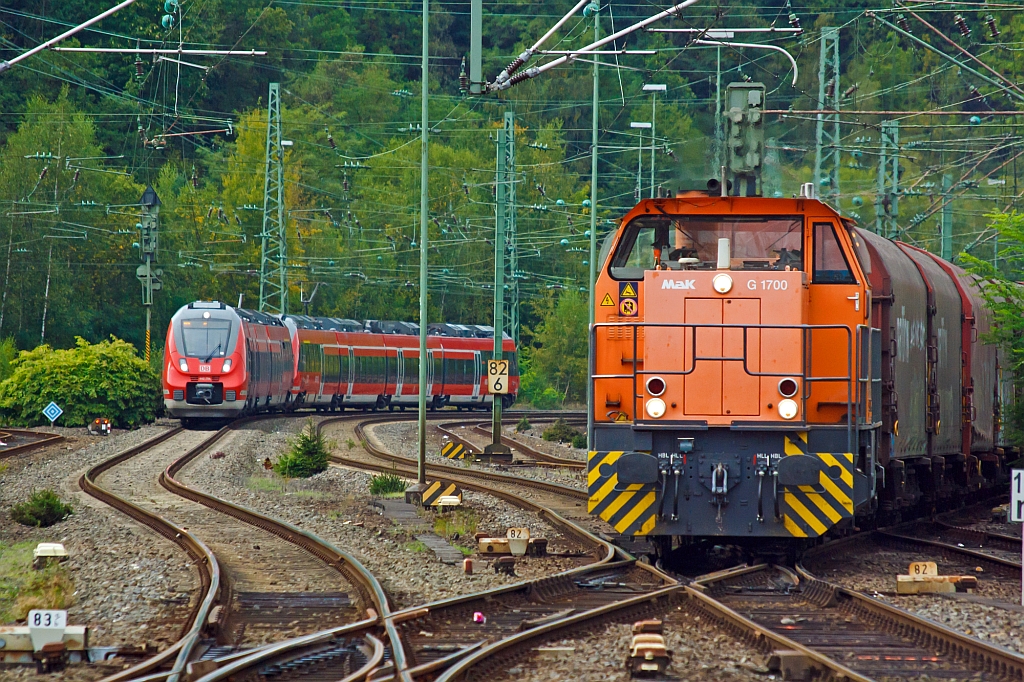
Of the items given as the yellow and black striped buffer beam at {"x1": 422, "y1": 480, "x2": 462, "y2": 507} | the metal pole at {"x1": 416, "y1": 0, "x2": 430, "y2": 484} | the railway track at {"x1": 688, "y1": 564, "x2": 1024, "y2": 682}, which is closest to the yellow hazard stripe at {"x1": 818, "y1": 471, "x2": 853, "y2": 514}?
the railway track at {"x1": 688, "y1": 564, "x2": 1024, "y2": 682}

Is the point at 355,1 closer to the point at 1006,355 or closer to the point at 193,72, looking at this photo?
the point at 193,72

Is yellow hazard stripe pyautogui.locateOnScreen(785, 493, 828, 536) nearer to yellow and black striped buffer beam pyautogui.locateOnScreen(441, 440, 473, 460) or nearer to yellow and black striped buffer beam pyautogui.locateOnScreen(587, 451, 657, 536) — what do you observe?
yellow and black striped buffer beam pyautogui.locateOnScreen(587, 451, 657, 536)

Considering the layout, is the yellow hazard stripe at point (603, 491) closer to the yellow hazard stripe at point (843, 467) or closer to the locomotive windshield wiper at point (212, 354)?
the yellow hazard stripe at point (843, 467)

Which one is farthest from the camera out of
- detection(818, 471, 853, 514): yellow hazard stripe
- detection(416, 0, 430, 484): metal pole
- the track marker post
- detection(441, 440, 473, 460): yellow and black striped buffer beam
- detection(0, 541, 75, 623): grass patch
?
detection(441, 440, 473, 460): yellow and black striped buffer beam

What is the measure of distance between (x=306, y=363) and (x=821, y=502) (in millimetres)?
34885

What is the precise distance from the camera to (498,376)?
2594 cm

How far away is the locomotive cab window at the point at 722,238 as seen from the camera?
1231 centimetres

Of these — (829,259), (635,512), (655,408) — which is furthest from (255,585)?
(829,259)

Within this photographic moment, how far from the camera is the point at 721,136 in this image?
14234 mm

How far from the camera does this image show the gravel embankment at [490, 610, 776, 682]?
317 inches

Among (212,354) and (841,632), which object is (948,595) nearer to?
(841,632)

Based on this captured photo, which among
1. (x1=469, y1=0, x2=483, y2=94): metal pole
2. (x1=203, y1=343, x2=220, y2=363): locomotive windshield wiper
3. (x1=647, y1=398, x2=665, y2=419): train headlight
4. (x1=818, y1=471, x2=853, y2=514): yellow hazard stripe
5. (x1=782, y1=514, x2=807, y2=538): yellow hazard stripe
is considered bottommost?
(x1=782, y1=514, x2=807, y2=538): yellow hazard stripe

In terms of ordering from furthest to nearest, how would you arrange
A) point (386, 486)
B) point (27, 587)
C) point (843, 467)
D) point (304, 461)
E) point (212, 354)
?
point (212, 354) < point (304, 461) < point (386, 486) < point (843, 467) < point (27, 587)

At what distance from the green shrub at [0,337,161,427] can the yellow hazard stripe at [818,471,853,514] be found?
29.0m
